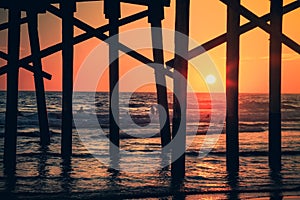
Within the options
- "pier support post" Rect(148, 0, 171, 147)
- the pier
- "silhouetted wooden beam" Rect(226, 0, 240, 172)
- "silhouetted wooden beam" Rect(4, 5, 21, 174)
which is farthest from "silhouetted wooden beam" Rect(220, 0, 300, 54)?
"silhouetted wooden beam" Rect(4, 5, 21, 174)

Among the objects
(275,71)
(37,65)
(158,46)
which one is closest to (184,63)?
(275,71)

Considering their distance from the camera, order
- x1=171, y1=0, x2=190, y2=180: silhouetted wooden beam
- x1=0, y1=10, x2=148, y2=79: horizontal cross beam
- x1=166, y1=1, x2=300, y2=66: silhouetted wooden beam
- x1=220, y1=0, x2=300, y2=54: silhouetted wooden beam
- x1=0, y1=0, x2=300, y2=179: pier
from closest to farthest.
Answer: x1=171, y1=0, x2=190, y2=180: silhouetted wooden beam
x1=0, y1=0, x2=300, y2=179: pier
x1=220, y1=0, x2=300, y2=54: silhouetted wooden beam
x1=166, y1=1, x2=300, y2=66: silhouetted wooden beam
x1=0, y1=10, x2=148, y2=79: horizontal cross beam

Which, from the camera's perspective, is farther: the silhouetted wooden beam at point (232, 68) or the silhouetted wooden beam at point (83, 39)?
the silhouetted wooden beam at point (83, 39)

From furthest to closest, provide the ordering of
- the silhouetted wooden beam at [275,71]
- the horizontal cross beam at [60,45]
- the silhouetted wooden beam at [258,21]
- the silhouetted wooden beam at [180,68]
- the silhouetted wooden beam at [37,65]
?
the silhouetted wooden beam at [37,65]
the horizontal cross beam at [60,45]
the silhouetted wooden beam at [275,71]
the silhouetted wooden beam at [258,21]
the silhouetted wooden beam at [180,68]

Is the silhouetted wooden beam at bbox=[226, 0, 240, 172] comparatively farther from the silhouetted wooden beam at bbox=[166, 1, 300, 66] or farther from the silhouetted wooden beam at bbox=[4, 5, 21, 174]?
the silhouetted wooden beam at bbox=[4, 5, 21, 174]

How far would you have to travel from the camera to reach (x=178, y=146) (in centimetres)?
605

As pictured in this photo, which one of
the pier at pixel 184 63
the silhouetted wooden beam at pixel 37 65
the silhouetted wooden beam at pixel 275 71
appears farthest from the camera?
the silhouetted wooden beam at pixel 37 65

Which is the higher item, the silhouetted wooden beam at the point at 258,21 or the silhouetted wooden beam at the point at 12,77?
the silhouetted wooden beam at the point at 258,21

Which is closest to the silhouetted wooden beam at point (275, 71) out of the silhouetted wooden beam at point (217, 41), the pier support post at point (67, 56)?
the silhouetted wooden beam at point (217, 41)

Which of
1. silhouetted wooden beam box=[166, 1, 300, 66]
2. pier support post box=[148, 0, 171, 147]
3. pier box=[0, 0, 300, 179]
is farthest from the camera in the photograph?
pier support post box=[148, 0, 171, 147]

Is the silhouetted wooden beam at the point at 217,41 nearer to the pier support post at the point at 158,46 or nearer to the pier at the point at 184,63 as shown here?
the pier at the point at 184,63

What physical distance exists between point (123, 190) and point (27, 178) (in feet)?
4.99

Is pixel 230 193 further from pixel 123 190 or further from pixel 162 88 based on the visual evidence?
pixel 162 88

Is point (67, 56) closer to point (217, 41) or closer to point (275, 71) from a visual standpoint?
point (217, 41)
